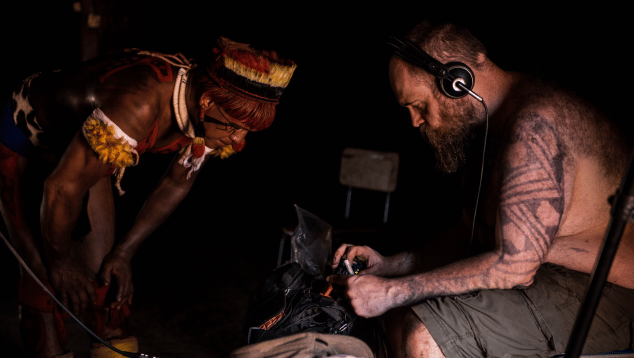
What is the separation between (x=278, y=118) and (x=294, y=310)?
4971mm

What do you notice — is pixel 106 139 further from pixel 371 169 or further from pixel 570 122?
pixel 371 169

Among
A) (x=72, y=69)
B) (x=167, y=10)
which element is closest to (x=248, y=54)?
(x=72, y=69)

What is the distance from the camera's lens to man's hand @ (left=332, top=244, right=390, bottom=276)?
1888 mm

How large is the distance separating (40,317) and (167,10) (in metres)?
3.76

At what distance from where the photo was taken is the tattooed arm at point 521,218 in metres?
1.36

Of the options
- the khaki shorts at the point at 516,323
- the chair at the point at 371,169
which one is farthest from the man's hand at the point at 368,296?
the chair at the point at 371,169

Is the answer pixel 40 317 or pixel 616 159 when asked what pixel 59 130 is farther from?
pixel 616 159

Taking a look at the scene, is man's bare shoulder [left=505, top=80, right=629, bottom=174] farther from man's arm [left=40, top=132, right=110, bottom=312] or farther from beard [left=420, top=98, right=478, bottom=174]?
man's arm [left=40, top=132, right=110, bottom=312]

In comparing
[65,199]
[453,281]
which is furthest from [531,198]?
[65,199]

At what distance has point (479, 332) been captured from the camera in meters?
1.43

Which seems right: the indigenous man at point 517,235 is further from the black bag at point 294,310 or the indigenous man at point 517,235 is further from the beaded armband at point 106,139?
the beaded armband at point 106,139

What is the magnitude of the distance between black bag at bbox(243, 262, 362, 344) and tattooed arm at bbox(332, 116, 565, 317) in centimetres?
12

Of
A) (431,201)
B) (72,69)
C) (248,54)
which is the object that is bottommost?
(431,201)

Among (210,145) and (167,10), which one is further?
(167,10)
